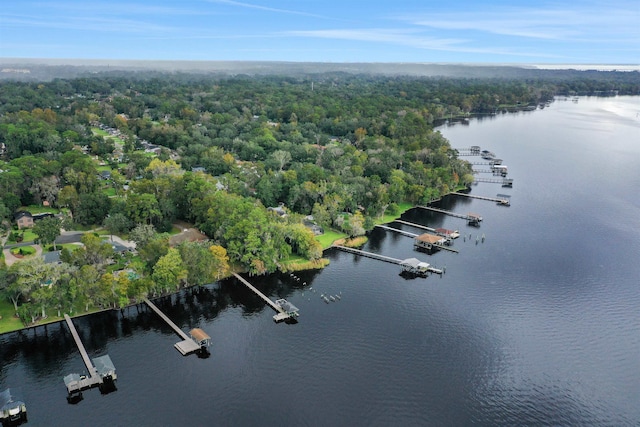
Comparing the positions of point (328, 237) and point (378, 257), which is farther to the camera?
point (328, 237)

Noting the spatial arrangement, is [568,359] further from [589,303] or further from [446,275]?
[446,275]

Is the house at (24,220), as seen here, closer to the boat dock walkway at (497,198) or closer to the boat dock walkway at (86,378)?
the boat dock walkway at (86,378)

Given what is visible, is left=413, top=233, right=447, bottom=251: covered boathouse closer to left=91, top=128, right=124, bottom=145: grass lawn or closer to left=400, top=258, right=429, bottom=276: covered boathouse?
left=400, top=258, right=429, bottom=276: covered boathouse

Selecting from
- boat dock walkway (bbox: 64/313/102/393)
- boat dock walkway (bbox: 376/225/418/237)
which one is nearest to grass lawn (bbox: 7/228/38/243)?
boat dock walkway (bbox: 64/313/102/393)

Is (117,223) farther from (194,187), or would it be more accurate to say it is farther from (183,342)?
(183,342)

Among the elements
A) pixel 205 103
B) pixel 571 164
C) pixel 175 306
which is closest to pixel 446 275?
pixel 175 306

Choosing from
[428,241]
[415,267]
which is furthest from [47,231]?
[428,241]

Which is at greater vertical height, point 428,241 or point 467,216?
point 467,216
